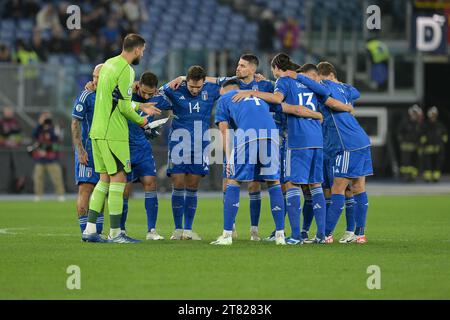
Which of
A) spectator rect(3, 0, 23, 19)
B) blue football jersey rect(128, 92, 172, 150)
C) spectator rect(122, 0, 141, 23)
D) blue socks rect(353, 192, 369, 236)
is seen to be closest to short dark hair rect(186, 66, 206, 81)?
blue football jersey rect(128, 92, 172, 150)

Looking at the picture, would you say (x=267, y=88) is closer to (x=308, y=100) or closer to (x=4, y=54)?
(x=308, y=100)

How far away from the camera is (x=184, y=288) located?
9.45m

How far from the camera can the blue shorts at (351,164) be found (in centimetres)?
1350

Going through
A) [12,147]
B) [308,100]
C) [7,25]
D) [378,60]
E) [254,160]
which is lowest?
[12,147]

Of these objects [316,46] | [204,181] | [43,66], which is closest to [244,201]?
[204,181]

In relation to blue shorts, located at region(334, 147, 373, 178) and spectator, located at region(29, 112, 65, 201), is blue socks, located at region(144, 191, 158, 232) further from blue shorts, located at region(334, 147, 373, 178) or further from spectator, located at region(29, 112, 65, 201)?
spectator, located at region(29, 112, 65, 201)

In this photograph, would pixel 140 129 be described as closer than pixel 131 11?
Yes

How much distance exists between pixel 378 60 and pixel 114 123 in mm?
21185

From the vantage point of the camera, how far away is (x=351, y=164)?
1352 cm

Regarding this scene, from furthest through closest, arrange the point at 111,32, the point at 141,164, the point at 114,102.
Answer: the point at 111,32 → the point at 141,164 → the point at 114,102

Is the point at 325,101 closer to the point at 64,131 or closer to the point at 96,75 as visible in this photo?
the point at 96,75

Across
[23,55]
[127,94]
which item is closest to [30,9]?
[23,55]

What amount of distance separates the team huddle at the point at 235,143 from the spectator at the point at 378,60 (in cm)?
1892

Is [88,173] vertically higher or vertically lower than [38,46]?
lower
